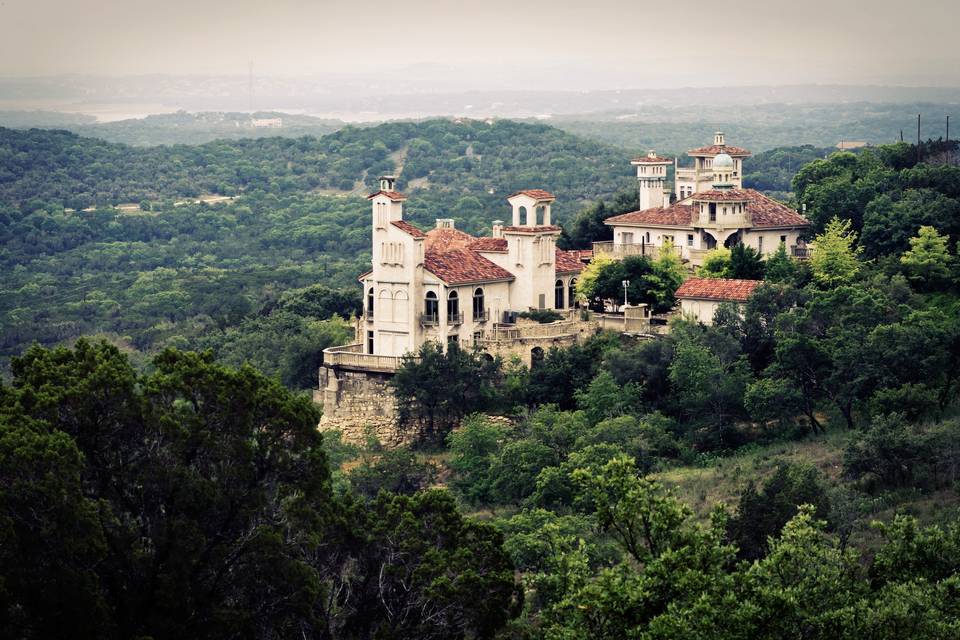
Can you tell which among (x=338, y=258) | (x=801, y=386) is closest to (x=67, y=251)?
(x=338, y=258)

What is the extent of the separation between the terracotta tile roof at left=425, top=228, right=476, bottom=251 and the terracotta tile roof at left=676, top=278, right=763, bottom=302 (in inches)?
306

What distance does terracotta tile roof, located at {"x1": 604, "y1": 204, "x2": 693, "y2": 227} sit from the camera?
66.2m

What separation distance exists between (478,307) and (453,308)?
4.00 ft

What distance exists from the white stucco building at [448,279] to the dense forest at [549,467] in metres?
1.41

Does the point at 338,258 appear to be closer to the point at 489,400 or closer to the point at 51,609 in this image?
the point at 489,400

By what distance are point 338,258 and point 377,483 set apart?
79617 millimetres

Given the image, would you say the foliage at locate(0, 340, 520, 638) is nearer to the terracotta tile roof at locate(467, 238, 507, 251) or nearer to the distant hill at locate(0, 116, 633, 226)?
the terracotta tile roof at locate(467, 238, 507, 251)

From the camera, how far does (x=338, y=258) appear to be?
132500 millimetres

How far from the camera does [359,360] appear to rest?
196 ft

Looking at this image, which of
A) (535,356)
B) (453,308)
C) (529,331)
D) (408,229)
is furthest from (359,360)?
(535,356)

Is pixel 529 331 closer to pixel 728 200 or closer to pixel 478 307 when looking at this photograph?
pixel 478 307

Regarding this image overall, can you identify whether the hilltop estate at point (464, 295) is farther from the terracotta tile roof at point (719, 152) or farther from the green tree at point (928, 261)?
the terracotta tile roof at point (719, 152)

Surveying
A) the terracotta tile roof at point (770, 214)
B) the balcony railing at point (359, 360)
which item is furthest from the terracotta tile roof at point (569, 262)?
the balcony railing at point (359, 360)

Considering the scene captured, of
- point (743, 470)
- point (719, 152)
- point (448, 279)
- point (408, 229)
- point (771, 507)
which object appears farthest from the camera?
point (719, 152)
